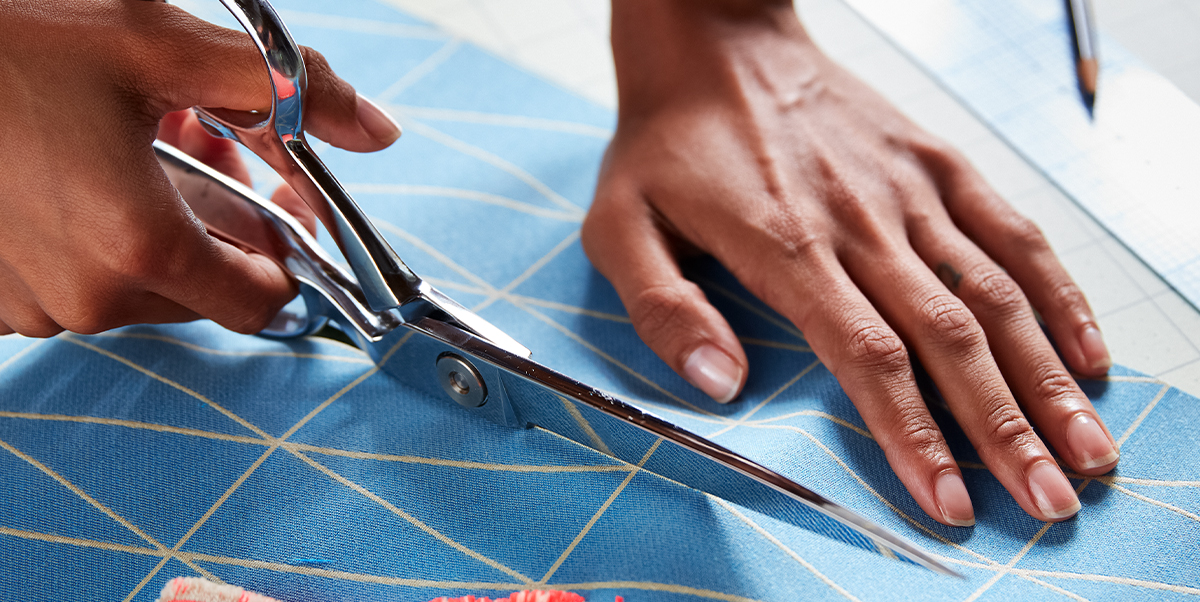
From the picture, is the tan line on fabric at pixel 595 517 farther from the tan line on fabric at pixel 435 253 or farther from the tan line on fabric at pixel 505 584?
the tan line on fabric at pixel 435 253

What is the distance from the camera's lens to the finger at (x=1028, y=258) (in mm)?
703

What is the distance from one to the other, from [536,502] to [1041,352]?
428 millimetres

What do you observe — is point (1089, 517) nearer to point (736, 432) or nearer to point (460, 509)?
point (736, 432)

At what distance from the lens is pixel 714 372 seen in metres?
0.70

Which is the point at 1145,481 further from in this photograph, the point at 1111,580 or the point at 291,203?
the point at 291,203

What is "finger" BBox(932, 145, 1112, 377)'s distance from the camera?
0.70 meters

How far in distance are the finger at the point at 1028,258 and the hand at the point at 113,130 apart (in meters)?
0.55

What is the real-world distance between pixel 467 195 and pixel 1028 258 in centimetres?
56

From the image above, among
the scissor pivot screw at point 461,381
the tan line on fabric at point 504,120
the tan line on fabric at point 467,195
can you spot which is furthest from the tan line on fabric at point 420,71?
the scissor pivot screw at point 461,381

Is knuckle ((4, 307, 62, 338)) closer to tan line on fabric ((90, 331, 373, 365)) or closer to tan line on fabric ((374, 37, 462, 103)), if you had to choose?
tan line on fabric ((90, 331, 373, 365))

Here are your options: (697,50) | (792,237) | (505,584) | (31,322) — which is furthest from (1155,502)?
(31,322)

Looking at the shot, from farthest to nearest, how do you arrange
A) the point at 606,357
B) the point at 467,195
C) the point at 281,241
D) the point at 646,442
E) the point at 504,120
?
the point at 504,120 < the point at 467,195 < the point at 606,357 < the point at 281,241 < the point at 646,442

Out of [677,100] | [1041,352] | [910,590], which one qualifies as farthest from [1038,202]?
[910,590]

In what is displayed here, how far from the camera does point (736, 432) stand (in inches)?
26.0
